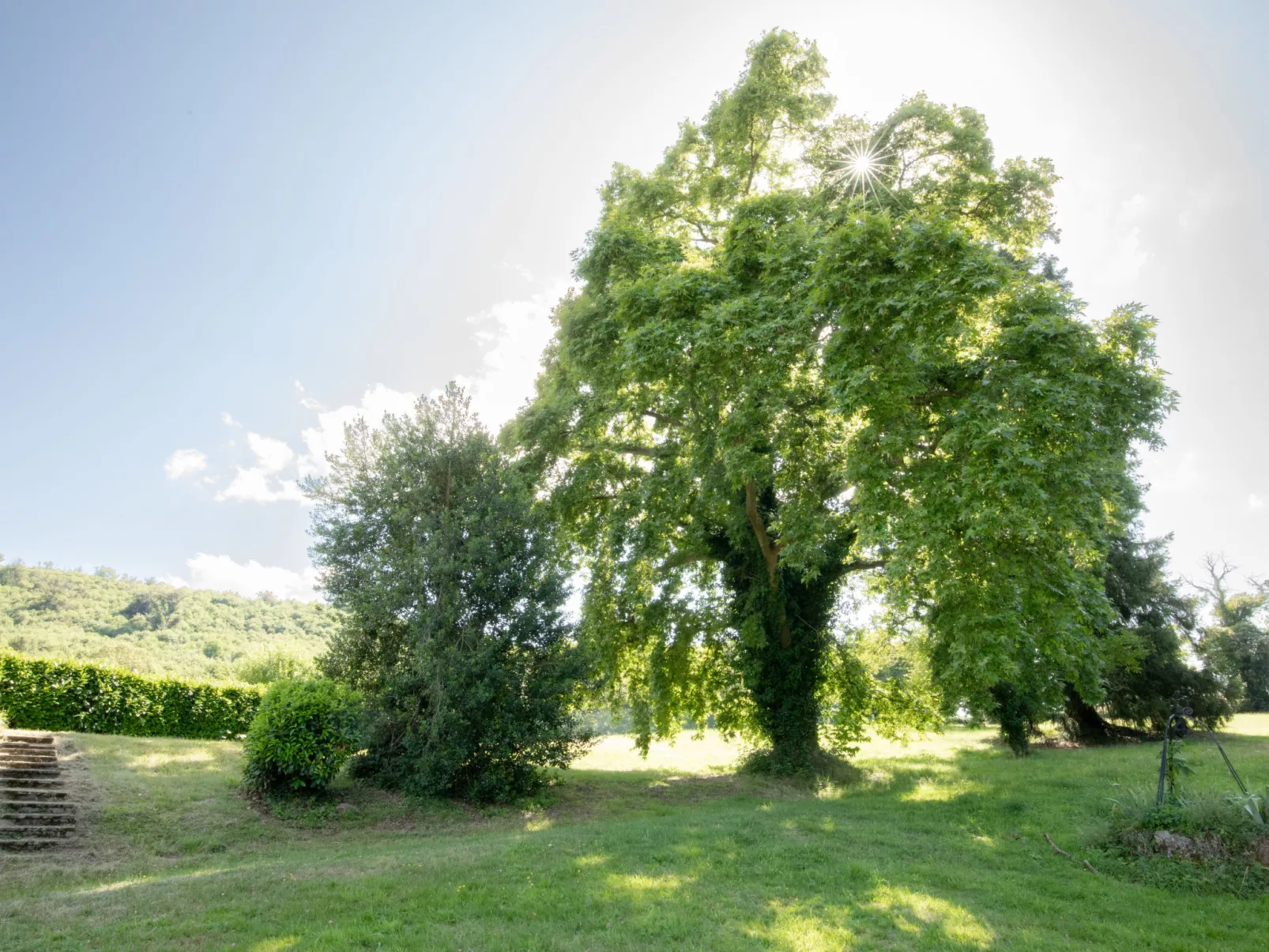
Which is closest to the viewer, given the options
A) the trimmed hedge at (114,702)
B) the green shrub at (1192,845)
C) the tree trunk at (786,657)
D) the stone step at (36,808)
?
the green shrub at (1192,845)

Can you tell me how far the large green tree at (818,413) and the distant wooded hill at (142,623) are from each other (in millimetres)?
31211

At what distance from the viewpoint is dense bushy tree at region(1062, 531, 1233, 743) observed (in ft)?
68.6

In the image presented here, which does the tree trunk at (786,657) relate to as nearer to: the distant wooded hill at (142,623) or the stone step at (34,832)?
the stone step at (34,832)

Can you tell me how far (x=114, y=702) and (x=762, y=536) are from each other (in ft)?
62.4

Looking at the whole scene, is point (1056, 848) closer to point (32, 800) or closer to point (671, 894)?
point (671, 894)

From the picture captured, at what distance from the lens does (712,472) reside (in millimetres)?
13578

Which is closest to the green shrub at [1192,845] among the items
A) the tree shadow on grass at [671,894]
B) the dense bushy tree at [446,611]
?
the tree shadow on grass at [671,894]

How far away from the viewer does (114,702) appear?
59.5 feet

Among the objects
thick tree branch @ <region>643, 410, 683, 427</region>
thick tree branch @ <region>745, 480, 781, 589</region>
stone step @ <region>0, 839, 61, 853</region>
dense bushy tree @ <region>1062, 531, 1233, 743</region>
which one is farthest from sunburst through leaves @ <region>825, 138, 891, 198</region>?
stone step @ <region>0, 839, 61, 853</region>

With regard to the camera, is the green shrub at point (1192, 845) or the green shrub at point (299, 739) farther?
the green shrub at point (299, 739)

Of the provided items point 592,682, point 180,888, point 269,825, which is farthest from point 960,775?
point 180,888

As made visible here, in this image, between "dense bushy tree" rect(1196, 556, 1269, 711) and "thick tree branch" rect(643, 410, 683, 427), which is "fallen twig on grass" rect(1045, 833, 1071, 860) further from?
"dense bushy tree" rect(1196, 556, 1269, 711)

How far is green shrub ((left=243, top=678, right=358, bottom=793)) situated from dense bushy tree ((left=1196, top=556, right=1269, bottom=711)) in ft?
88.9

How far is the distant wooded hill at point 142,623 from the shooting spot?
49.9 meters
